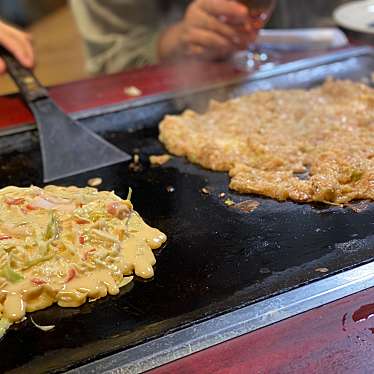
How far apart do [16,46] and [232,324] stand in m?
1.38

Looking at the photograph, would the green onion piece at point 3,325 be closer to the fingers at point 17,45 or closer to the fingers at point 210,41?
the fingers at point 17,45

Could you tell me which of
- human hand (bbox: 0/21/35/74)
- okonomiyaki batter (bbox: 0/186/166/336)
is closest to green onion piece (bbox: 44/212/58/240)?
okonomiyaki batter (bbox: 0/186/166/336)

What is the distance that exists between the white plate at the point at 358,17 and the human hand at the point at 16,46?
3.97 ft

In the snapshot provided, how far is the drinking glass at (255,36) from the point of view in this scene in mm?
2176

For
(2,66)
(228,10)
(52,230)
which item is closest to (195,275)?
(52,230)

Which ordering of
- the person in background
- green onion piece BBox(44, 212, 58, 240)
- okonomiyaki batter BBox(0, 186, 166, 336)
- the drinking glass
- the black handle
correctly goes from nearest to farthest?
okonomiyaki batter BBox(0, 186, 166, 336), green onion piece BBox(44, 212, 58, 240), the black handle, the drinking glass, the person in background

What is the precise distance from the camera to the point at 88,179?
1616mm

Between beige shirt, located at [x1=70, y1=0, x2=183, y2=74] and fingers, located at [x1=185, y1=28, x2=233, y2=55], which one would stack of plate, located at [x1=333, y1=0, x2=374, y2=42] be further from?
beige shirt, located at [x1=70, y1=0, x2=183, y2=74]

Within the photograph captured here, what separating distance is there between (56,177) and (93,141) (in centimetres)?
16

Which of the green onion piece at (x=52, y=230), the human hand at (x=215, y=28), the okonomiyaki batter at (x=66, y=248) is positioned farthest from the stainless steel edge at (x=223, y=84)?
the green onion piece at (x=52, y=230)

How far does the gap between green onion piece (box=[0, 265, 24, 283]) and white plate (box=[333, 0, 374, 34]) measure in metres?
1.75

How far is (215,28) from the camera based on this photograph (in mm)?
2363

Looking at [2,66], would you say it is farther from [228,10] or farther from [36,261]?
[36,261]

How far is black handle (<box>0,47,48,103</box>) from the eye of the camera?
187cm
